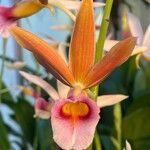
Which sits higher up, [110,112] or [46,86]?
[46,86]

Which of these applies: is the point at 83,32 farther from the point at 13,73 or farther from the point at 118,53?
the point at 13,73

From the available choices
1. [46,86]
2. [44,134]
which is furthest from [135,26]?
[44,134]

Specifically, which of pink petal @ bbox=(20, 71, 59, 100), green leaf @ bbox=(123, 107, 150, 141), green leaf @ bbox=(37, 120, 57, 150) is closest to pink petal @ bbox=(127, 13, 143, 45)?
Answer: pink petal @ bbox=(20, 71, 59, 100)

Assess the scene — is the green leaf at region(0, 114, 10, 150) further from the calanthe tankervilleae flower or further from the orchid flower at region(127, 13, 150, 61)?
the calanthe tankervilleae flower

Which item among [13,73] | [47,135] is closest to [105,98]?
[47,135]

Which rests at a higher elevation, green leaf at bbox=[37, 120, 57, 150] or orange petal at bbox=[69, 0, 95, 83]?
orange petal at bbox=[69, 0, 95, 83]

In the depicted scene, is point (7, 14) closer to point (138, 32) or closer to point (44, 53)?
point (44, 53)

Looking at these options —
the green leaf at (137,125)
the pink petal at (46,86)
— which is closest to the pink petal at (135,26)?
the pink petal at (46,86)
